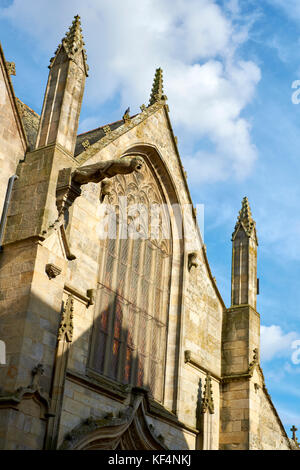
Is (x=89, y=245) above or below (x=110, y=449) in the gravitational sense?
above

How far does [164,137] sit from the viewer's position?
741 inches

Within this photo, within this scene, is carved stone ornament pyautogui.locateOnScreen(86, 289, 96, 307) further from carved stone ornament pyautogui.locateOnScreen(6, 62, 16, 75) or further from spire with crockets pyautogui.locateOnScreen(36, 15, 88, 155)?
carved stone ornament pyautogui.locateOnScreen(6, 62, 16, 75)

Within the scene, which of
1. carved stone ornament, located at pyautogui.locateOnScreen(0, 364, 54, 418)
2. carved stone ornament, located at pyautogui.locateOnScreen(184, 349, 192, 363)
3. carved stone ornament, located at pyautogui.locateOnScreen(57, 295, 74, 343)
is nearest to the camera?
carved stone ornament, located at pyautogui.locateOnScreen(0, 364, 54, 418)

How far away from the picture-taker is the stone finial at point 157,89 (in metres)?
19.4

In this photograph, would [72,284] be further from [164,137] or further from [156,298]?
[164,137]

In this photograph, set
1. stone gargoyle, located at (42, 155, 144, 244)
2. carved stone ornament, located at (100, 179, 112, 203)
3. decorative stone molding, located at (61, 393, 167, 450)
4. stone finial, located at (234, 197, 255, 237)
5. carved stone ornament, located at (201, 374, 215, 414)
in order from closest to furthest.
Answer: decorative stone molding, located at (61, 393, 167, 450), stone gargoyle, located at (42, 155, 144, 244), carved stone ornament, located at (100, 179, 112, 203), carved stone ornament, located at (201, 374, 215, 414), stone finial, located at (234, 197, 255, 237)

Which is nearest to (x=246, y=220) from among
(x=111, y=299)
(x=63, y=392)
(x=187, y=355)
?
(x=187, y=355)

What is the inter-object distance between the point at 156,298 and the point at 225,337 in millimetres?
2764

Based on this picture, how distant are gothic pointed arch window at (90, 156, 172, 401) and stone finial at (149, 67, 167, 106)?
2.21 meters

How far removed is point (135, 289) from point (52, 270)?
169 inches

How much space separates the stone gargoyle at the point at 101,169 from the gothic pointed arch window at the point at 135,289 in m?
2.31

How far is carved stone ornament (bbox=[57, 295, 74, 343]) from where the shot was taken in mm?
12594

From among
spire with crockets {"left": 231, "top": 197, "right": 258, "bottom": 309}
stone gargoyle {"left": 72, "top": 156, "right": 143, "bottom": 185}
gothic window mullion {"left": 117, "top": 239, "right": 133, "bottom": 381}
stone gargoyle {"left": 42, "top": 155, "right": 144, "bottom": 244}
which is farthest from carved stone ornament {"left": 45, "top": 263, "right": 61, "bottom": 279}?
spire with crockets {"left": 231, "top": 197, "right": 258, "bottom": 309}
